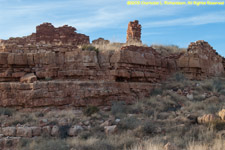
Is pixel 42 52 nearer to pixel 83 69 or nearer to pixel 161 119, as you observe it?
pixel 83 69

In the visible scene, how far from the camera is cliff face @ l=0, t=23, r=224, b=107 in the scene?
10.8 metres

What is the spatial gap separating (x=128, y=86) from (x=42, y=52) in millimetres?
4446

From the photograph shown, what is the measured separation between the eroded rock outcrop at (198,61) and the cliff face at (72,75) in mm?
2622

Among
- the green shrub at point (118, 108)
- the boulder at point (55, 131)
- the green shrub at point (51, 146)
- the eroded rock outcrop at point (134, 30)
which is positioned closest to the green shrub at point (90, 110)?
the green shrub at point (118, 108)

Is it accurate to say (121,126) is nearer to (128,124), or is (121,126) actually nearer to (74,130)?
(128,124)

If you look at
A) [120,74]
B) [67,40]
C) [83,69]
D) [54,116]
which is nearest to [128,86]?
[120,74]

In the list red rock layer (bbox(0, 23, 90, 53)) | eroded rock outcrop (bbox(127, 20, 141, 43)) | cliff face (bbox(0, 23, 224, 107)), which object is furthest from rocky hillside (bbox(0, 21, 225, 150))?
eroded rock outcrop (bbox(127, 20, 141, 43))

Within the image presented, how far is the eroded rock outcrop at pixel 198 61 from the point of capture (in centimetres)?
1548

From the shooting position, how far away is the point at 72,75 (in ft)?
38.9

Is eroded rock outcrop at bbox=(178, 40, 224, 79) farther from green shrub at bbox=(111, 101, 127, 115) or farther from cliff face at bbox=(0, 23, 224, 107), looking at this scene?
green shrub at bbox=(111, 101, 127, 115)

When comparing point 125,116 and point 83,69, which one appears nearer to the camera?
point 125,116

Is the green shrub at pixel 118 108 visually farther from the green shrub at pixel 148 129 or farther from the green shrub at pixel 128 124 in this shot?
the green shrub at pixel 148 129

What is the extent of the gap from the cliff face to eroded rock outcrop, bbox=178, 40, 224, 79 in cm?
262

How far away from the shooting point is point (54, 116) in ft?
32.9
